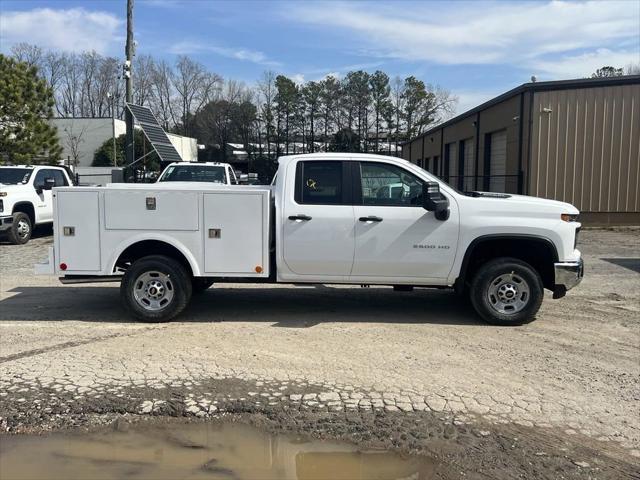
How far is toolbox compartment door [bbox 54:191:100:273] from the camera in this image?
7.01 metres

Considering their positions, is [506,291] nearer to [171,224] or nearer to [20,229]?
[171,224]

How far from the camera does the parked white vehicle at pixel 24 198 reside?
583 inches

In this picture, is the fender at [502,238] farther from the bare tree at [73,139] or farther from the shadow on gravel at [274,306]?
the bare tree at [73,139]

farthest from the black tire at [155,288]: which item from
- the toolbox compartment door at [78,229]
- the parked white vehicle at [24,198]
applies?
the parked white vehicle at [24,198]

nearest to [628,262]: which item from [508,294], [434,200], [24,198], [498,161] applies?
[508,294]

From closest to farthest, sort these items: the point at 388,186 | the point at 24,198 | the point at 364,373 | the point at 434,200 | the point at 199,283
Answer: the point at 364,373
the point at 434,200
the point at 388,186
the point at 199,283
the point at 24,198

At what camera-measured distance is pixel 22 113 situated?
26.2 meters

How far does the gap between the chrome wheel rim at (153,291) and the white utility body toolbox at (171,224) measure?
385 millimetres

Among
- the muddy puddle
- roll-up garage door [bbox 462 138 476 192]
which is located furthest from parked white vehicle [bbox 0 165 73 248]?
roll-up garage door [bbox 462 138 476 192]

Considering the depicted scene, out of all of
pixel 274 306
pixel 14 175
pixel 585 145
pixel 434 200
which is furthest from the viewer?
pixel 585 145

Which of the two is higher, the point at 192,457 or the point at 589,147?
the point at 589,147

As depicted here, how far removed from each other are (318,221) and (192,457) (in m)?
3.60

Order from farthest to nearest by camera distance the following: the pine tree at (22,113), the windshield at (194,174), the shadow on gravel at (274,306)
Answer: the pine tree at (22,113), the windshield at (194,174), the shadow on gravel at (274,306)

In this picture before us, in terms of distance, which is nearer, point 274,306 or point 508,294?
point 508,294
